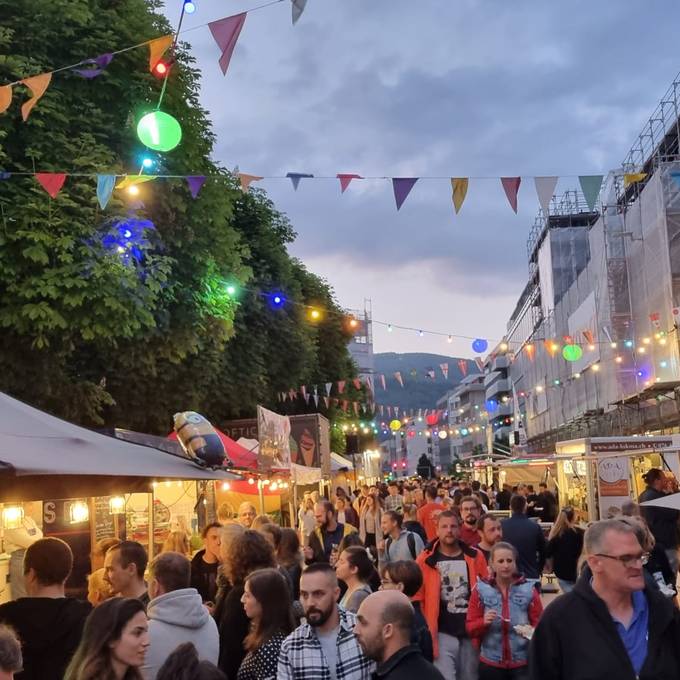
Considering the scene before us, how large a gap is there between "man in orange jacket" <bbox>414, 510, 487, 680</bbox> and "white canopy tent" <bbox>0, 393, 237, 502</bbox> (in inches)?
78.7

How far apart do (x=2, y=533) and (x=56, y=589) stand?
5.68 metres

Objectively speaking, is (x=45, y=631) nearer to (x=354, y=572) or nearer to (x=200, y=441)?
(x=354, y=572)

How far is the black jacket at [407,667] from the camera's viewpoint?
3.28 meters

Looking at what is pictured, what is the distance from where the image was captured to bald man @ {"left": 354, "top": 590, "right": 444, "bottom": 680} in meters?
3.31

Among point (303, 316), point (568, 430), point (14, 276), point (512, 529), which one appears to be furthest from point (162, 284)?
point (568, 430)

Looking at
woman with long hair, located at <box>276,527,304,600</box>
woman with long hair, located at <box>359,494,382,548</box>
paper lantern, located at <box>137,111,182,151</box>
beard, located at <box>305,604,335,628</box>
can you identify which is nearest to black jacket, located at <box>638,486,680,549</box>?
woman with long hair, located at <box>276,527,304,600</box>

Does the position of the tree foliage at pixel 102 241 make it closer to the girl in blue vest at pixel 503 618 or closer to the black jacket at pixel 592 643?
the girl in blue vest at pixel 503 618

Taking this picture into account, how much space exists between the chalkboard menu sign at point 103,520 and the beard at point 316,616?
27.8ft

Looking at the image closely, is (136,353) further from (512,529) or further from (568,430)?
(568,430)

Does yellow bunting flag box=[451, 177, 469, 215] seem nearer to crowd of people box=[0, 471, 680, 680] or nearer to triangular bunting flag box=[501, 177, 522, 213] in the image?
triangular bunting flag box=[501, 177, 522, 213]

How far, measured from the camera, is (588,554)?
3.67m

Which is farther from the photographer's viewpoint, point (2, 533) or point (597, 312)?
point (597, 312)

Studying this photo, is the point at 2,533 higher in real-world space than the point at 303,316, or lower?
lower

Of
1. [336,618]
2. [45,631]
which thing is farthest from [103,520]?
[336,618]
